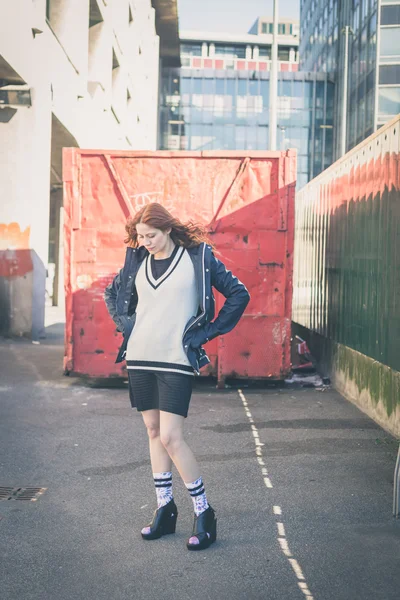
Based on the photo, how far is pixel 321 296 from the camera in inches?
435

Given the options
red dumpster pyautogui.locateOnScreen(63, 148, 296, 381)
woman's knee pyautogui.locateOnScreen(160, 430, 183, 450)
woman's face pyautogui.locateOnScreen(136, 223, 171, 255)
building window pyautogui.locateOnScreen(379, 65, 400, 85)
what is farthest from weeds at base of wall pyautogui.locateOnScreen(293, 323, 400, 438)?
building window pyautogui.locateOnScreen(379, 65, 400, 85)

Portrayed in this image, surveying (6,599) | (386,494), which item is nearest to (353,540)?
(386,494)

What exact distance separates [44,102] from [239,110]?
45903 mm

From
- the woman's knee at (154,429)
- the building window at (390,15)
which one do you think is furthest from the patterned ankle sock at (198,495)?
the building window at (390,15)

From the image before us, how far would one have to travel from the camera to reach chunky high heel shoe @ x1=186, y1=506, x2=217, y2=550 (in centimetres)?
409

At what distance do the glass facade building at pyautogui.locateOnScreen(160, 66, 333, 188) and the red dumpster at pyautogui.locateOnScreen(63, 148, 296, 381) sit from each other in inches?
1983

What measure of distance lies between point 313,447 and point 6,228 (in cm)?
974

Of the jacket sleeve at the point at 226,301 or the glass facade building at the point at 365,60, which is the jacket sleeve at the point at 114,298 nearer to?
the jacket sleeve at the point at 226,301

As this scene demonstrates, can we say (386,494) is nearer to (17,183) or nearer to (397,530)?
(397,530)

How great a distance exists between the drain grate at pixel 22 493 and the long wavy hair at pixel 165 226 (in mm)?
1904

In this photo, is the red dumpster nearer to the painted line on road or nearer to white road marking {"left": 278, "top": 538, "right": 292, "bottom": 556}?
the painted line on road

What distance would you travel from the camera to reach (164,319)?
13.5ft

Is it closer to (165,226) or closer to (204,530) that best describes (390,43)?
(165,226)

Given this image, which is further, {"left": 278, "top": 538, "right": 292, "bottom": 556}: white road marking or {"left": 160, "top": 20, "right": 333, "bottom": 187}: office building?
{"left": 160, "top": 20, "right": 333, "bottom": 187}: office building
